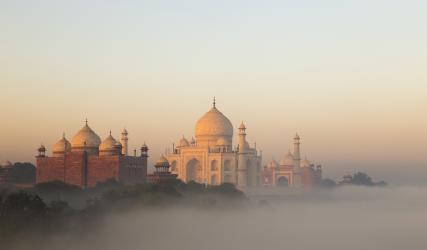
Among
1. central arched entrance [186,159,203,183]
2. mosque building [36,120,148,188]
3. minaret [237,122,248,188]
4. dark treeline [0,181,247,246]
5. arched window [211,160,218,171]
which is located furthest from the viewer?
central arched entrance [186,159,203,183]

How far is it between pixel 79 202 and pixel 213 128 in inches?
974

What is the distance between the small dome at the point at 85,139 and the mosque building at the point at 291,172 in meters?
25.3

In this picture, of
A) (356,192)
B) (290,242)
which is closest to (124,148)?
(290,242)

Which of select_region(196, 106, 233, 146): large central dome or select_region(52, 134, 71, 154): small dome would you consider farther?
select_region(196, 106, 233, 146): large central dome

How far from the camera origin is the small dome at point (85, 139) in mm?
65000

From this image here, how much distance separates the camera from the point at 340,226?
55781 mm

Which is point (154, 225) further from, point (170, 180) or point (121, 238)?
point (170, 180)

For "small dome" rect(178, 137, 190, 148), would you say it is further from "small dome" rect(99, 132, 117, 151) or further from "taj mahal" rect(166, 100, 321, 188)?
"small dome" rect(99, 132, 117, 151)

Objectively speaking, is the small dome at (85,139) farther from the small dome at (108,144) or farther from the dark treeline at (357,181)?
the dark treeline at (357,181)

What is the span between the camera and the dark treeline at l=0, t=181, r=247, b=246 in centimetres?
3797

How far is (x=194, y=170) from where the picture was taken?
7838cm

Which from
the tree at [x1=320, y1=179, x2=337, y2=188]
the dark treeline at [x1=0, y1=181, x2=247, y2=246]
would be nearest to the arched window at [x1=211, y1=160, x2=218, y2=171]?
the dark treeline at [x1=0, y1=181, x2=247, y2=246]

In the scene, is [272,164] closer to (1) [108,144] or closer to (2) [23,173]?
(2) [23,173]

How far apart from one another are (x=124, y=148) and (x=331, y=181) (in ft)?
146
